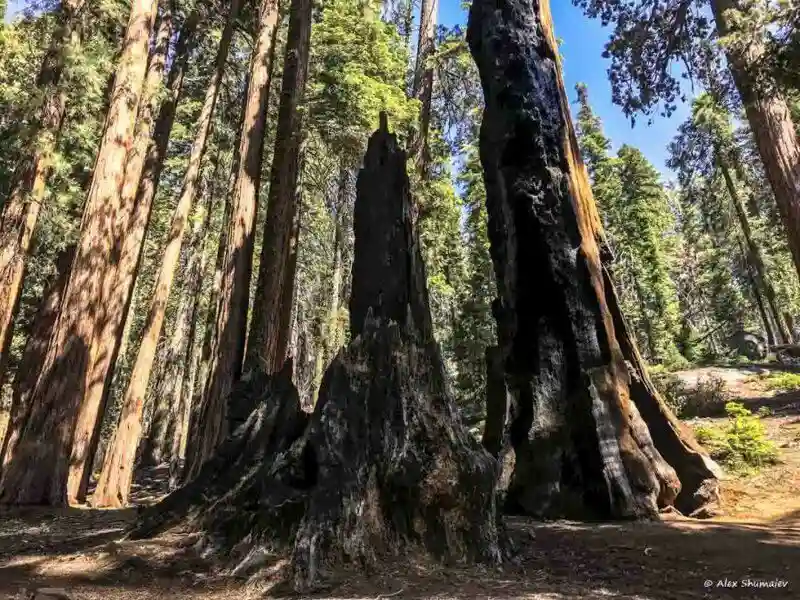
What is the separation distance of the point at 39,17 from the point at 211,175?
916 cm

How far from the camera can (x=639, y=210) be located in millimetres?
36094

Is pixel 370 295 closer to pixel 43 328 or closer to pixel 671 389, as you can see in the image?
pixel 43 328

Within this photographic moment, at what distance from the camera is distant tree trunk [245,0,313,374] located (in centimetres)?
973

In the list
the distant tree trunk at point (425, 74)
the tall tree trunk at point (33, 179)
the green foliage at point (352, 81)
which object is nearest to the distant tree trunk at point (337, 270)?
the green foliage at point (352, 81)

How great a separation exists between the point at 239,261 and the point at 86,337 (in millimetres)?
2740

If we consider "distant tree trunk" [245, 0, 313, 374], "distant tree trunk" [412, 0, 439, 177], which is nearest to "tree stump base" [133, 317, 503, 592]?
"distant tree trunk" [245, 0, 313, 374]

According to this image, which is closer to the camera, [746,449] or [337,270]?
[746,449]

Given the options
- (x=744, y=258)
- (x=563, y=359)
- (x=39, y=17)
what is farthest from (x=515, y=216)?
(x=744, y=258)

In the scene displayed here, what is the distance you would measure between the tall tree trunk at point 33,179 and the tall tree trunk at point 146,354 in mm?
2652

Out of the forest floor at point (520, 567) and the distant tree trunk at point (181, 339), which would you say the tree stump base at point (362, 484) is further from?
the distant tree trunk at point (181, 339)

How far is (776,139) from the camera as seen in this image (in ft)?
30.4

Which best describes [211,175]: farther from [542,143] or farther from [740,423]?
[740,423]

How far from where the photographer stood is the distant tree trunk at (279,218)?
31.9ft

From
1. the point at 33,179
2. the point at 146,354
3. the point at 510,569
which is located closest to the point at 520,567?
the point at 510,569
